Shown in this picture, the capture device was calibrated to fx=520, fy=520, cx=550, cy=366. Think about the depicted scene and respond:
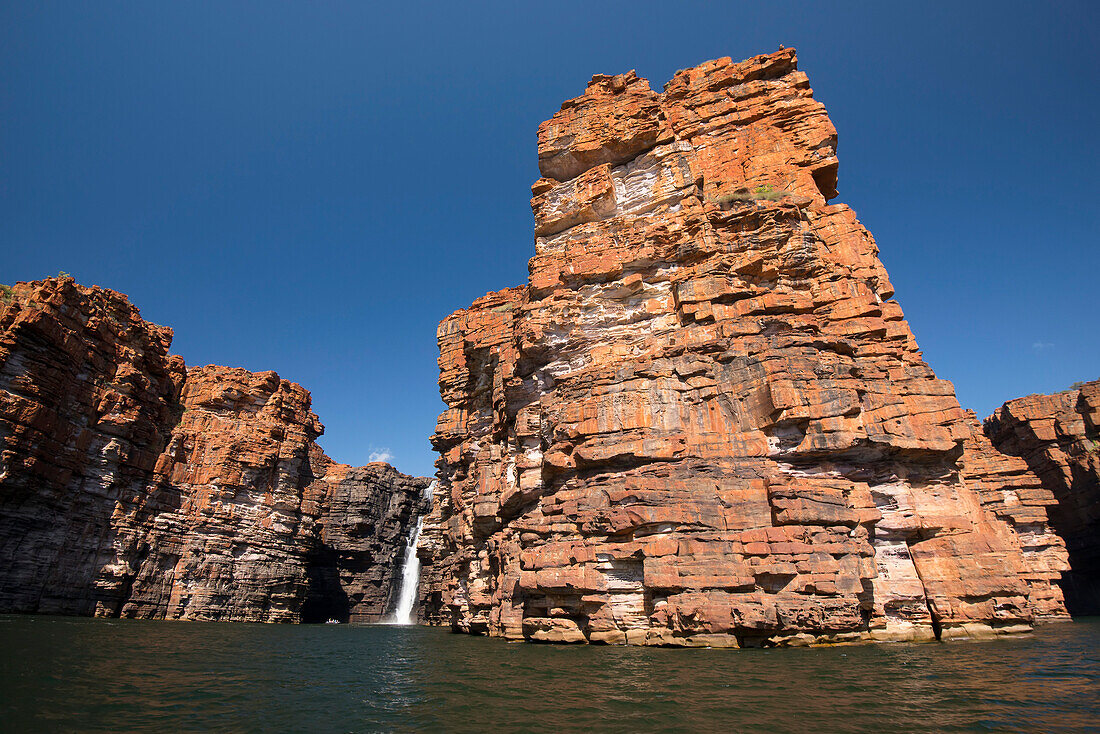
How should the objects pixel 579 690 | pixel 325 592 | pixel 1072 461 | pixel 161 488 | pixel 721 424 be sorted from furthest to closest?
pixel 325 592, pixel 161 488, pixel 1072 461, pixel 721 424, pixel 579 690

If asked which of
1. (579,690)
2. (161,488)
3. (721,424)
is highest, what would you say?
(161,488)

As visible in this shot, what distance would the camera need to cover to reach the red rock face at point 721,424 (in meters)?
18.5

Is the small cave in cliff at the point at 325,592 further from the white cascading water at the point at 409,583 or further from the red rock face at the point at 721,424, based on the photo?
the red rock face at the point at 721,424

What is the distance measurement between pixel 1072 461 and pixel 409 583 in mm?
69045

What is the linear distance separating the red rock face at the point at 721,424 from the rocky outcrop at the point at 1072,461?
19829 millimetres

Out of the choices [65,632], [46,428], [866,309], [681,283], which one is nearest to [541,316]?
[681,283]

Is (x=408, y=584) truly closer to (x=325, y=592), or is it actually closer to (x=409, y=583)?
(x=409, y=583)

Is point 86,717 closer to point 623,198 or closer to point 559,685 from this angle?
point 559,685

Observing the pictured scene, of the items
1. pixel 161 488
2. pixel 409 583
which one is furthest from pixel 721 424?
pixel 409 583

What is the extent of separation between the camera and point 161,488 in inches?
1902

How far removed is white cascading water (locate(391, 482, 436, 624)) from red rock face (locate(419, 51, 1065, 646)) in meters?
31.2

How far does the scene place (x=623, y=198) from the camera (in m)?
30.3

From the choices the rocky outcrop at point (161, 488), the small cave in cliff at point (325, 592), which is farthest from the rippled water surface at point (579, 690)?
the small cave in cliff at point (325, 592)

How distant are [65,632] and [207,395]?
3501cm
